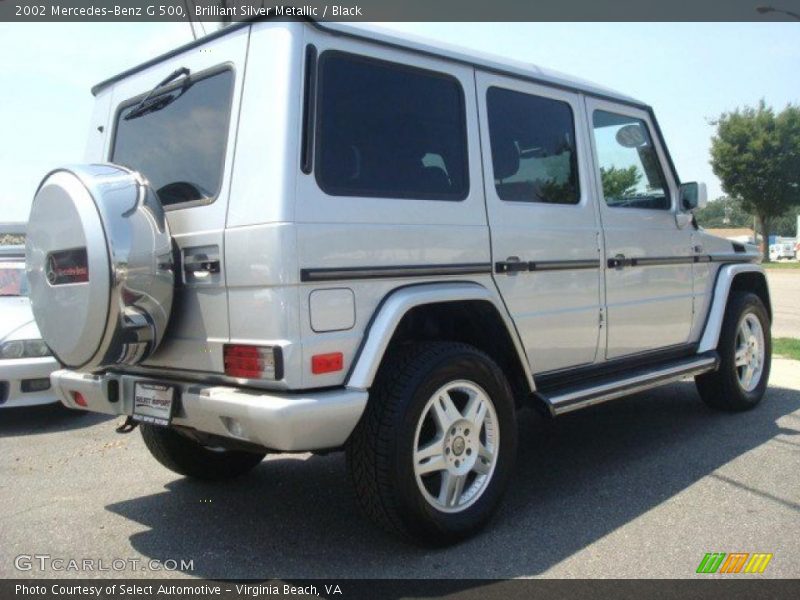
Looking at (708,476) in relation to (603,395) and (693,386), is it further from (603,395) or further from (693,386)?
(693,386)

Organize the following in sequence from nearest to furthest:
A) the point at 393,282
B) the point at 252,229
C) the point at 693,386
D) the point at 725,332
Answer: the point at 252,229
the point at 393,282
the point at 725,332
the point at 693,386

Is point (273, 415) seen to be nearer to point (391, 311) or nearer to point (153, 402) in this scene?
point (391, 311)

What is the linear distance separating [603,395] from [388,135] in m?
1.91

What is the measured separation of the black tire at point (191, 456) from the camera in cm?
418

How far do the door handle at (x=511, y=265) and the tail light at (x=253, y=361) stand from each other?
1309 mm

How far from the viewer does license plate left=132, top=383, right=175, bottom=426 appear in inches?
127

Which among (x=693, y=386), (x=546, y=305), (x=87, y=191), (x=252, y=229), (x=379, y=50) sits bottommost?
(x=693, y=386)

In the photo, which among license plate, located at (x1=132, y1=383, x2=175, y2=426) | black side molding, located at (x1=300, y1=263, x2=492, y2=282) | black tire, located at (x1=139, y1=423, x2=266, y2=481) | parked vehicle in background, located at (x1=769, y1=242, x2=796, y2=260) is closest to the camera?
black side molding, located at (x1=300, y1=263, x2=492, y2=282)

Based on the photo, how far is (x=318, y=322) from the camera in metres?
2.98

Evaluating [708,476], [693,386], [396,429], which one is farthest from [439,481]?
[693,386]

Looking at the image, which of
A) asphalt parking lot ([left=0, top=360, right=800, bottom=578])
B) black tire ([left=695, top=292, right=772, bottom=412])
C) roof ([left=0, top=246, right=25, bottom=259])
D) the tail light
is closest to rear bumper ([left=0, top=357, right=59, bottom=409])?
asphalt parking lot ([left=0, top=360, right=800, bottom=578])

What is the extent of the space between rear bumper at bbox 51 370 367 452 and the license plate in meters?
0.04

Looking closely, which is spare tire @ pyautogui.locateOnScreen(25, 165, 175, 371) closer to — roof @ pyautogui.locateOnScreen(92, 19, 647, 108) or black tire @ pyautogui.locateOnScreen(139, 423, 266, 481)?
roof @ pyautogui.locateOnScreen(92, 19, 647, 108)

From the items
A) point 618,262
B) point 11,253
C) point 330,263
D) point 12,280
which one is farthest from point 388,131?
point 11,253
